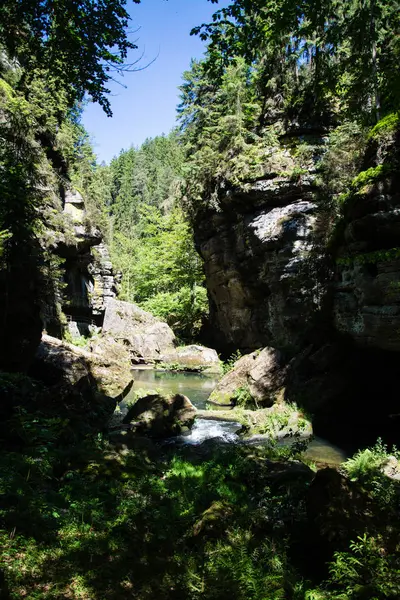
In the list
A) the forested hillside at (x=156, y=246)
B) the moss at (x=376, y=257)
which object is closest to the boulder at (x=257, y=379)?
the moss at (x=376, y=257)

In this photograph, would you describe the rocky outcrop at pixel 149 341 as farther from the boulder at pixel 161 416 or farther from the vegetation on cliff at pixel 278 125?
the boulder at pixel 161 416

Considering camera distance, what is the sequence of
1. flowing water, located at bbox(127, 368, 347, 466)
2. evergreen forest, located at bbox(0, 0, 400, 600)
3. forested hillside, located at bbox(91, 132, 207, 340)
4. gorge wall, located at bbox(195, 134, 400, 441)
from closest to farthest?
1. evergreen forest, located at bbox(0, 0, 400, 600)
2. flowing water, located at bbox(127, 368, 347, 466)
3. gorge wall, located at bbox(195, 134, 400, 441)
4. forested hillside, located at bbox(91, 132, 207, 340)

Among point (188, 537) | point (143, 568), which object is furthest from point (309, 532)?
point (143, 568)

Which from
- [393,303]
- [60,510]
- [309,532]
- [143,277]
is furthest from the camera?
[143,277]

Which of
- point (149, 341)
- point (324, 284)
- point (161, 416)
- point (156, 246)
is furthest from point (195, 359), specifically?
point (156, 246)

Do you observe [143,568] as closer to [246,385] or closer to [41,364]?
[41,364]

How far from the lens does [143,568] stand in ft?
13.1

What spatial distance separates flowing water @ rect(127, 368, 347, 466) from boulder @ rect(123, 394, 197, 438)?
432 mm

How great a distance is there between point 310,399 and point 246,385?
308 centimetres

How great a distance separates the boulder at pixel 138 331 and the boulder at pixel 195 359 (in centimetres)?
81

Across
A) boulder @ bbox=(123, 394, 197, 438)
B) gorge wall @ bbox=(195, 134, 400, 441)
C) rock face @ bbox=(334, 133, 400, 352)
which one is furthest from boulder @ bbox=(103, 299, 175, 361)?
rock face @ bbox=(334, 133, 400, 352)

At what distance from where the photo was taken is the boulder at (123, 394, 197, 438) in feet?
38.7

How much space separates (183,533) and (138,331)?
84.7 feet

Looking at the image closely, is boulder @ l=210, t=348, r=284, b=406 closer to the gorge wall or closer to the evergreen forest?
the evergreen forest
